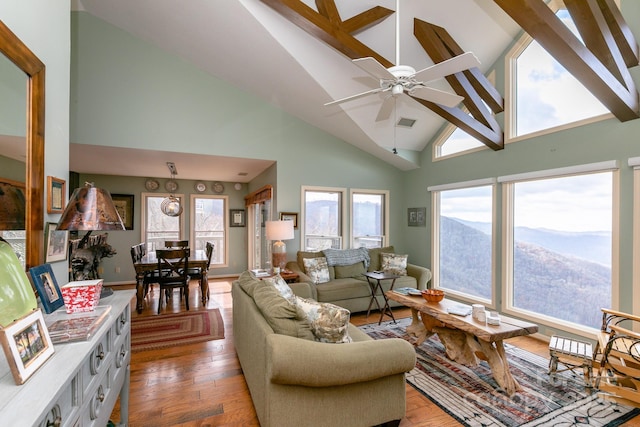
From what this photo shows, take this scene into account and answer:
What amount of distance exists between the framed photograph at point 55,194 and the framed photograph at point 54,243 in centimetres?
10

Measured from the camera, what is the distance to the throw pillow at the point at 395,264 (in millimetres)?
4762

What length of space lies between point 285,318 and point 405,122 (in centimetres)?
398

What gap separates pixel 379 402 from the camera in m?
1.84

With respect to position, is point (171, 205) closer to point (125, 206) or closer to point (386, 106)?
point (125, 206)

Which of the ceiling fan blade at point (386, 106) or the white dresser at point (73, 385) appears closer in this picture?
the white dresser at point (73, 385)

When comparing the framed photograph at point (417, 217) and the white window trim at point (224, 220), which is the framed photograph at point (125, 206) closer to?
the white window trim at point (224, 220)

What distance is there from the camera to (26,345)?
94 cm

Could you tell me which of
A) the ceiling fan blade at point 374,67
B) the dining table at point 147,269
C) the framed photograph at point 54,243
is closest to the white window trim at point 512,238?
the ceiling fan blade at point 374,67

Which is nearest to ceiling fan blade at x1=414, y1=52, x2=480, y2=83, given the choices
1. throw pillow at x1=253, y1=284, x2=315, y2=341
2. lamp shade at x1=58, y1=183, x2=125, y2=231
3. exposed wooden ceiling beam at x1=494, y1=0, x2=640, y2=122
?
exposed wooden ceiling beam at x1=494, y1=0, x2=640, y2=122

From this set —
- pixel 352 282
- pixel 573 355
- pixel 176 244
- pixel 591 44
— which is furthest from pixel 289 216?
pixel 591 44

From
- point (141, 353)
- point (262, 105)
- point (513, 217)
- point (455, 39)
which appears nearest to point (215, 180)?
point (262, 105)

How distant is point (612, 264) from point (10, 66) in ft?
16.4

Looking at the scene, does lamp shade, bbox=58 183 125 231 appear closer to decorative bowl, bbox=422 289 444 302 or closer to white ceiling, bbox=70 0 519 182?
white ceiling, bbox=70 0 519 182

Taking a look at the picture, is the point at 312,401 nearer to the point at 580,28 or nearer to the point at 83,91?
the point at 580,28
